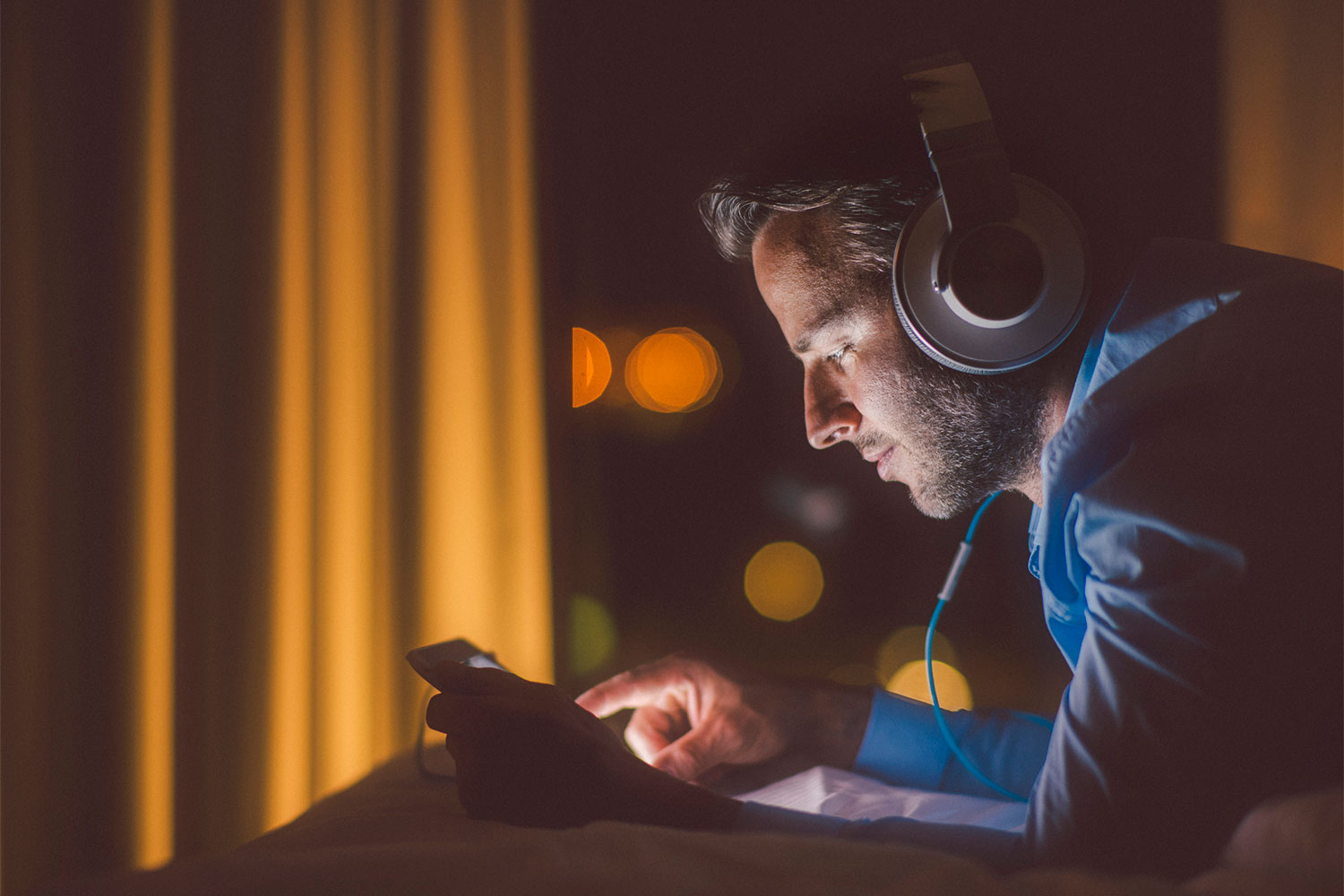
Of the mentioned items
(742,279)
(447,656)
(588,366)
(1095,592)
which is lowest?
(447,656)

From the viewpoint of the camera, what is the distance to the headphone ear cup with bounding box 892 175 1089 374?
2.11 feet

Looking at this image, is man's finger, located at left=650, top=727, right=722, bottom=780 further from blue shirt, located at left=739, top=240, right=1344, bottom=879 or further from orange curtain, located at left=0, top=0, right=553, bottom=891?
orange curtain, located at left=0, top=0, right=553, bottom=891

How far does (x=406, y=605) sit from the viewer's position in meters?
1.15

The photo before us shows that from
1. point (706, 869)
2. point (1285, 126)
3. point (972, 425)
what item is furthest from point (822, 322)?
point (1285, 126)

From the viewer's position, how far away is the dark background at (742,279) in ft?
3.66

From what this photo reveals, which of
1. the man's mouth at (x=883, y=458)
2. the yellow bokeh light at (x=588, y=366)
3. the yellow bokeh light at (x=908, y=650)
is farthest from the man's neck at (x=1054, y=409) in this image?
the yellow bokeh light at (x=588, y=366)

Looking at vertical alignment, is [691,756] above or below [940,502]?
below

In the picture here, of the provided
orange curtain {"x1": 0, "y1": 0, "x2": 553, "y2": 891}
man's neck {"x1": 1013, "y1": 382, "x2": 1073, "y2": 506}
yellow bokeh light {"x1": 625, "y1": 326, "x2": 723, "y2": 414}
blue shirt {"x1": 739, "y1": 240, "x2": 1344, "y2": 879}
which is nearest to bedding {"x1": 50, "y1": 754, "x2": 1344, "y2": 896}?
blue shirt {"x1": 739, "y1": 240, "x2": 1344, "y2": 879}

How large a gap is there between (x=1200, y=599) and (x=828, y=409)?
49cm

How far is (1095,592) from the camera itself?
0.54 metres

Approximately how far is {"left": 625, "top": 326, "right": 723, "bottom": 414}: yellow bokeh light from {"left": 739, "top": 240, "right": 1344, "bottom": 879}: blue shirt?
2.39ft

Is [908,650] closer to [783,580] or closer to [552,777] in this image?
[783,580]

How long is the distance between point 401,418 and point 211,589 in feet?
1.31

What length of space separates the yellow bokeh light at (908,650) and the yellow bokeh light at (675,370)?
20.9 inches
